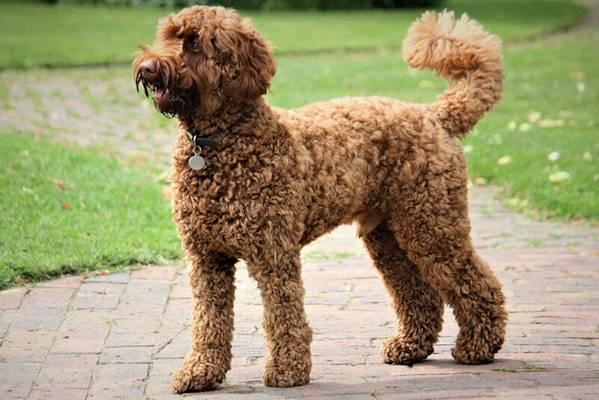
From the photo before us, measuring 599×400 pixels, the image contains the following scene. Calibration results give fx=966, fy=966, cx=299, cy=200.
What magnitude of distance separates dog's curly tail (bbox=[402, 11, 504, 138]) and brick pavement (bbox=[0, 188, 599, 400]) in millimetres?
1275

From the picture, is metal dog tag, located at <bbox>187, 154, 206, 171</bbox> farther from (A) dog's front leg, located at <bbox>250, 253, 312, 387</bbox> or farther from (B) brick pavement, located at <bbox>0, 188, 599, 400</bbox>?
(B) brick pavement, located at <bbox>0, 188, 599, 400</bbox>

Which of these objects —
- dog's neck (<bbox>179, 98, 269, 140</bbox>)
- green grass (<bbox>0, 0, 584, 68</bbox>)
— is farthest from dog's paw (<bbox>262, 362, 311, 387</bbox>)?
green grass (<bbox>0, 0, 584, 68</bbox>)

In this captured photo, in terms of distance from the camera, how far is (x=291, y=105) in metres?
12.4

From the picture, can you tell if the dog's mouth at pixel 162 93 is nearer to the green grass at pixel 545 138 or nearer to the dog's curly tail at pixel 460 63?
the dog's curly tail at pixel 460 63

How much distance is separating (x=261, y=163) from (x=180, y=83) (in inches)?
22.3

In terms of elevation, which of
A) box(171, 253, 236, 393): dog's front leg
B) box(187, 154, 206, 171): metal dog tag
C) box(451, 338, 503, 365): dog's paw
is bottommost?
box(451, 338, 503, 365): dog's paw

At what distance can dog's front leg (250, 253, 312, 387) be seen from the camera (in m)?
4.46

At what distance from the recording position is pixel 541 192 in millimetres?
8766

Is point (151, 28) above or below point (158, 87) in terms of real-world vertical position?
below

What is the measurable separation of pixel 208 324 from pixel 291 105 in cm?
802

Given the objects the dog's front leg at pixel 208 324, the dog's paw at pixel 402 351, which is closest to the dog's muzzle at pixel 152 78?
the dog's front leg at pixel 208 324

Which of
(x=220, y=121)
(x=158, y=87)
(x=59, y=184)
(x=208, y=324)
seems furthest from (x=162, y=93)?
(x=59, y=184)

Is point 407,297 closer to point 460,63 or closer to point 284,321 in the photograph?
point 284,321

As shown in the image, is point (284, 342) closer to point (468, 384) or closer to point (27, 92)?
point (468, 384)
